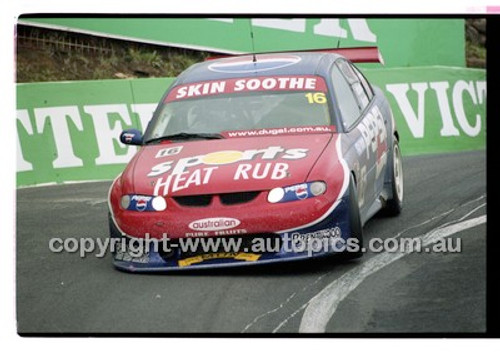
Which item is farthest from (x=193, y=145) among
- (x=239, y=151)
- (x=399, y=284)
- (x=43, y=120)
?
(x=399, y=284)

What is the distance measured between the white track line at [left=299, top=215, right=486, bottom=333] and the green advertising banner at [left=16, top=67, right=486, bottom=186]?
1.86 ft

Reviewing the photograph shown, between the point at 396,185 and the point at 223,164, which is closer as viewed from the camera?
the point at 223,164

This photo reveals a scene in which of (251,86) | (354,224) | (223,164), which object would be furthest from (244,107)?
(354,224)

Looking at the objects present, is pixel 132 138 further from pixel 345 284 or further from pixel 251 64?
pixel 345 284

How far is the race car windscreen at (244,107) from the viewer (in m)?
9.16

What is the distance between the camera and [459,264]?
827 centimetres

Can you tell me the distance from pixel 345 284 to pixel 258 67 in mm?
1751

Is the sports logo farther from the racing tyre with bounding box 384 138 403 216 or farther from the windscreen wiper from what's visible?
the racing tyre with bounding box 384 138 403 216

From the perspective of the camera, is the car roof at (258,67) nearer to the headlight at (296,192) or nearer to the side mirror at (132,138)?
the side mirror at (132,138)

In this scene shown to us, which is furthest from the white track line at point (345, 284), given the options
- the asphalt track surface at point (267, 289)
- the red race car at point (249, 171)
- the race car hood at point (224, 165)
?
the race car hood at point (224, 165)

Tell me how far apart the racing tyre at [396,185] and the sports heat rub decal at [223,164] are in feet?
4.08

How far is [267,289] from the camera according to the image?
8281mm

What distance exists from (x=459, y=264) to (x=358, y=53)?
8.53 feet

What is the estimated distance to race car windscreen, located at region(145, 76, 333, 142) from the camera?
9.16 meters
